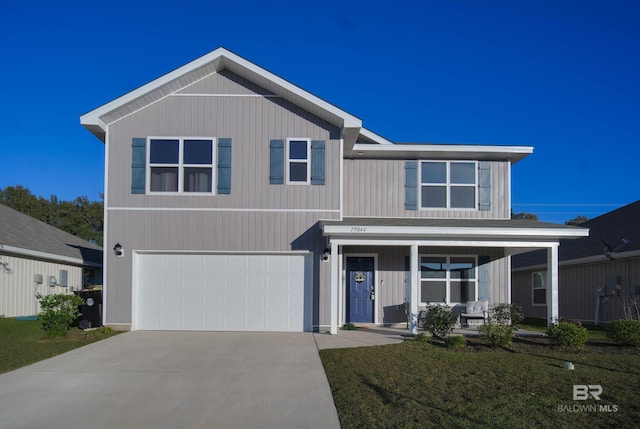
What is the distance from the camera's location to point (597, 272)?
1970 cm

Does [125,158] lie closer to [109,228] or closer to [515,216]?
[109,228]

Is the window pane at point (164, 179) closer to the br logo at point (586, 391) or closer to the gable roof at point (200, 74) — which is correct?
the gable roof at point (200, 74)

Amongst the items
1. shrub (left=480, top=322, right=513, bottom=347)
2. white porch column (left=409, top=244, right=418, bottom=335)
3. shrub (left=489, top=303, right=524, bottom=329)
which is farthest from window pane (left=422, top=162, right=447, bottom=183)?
shrub (left=480, top=322, right=513, bottom=347)

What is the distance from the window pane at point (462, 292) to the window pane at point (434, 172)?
120 inches

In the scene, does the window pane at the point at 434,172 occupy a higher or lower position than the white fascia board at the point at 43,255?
higher

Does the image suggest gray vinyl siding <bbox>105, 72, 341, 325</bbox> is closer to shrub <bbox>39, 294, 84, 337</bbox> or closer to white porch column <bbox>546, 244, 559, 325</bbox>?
shrub <bbox>39, 294, 84, 337</bbox>

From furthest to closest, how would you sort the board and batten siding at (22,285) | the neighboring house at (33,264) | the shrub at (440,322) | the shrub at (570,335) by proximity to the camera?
the neighboring house at (33,264) → the board and batten siding at (22,285) → the shrub at (440,322) → the shrub at (570,335)

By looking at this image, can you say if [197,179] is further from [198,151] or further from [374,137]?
[374,137]

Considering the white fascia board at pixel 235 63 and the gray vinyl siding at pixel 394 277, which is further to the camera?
the gray vinyl siding at pixel 394 277

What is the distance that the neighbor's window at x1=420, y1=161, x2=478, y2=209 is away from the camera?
16766 millimetres

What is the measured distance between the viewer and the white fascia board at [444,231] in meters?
13.8

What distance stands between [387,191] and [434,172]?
1477mm

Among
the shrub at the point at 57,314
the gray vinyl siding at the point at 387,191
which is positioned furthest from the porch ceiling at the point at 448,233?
the shrub at the point at 57,314

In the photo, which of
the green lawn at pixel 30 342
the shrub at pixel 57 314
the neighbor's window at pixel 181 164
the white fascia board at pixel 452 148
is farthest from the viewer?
the white fascia board at pixel 452 148
